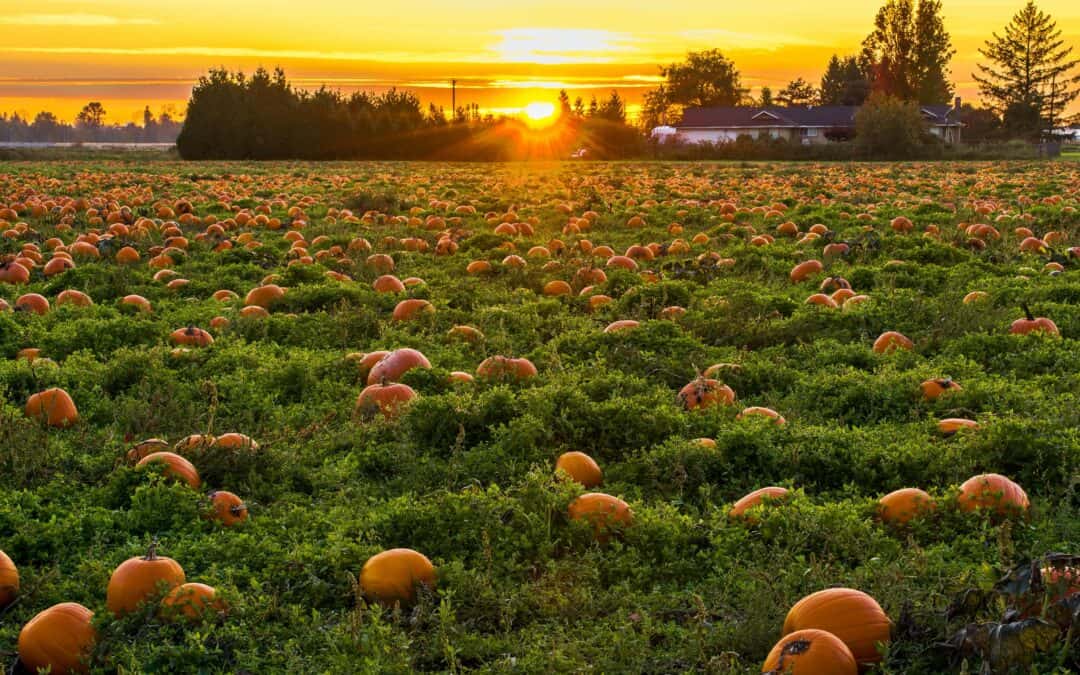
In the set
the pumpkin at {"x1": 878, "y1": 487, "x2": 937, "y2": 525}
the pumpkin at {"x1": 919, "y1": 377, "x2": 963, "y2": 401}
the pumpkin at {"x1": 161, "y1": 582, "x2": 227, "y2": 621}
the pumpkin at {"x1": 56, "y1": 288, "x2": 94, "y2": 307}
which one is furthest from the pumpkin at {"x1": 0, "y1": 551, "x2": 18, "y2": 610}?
the pumpkin at {"x1": 56, "y1": 288, "x2": 94, "y2": 307}

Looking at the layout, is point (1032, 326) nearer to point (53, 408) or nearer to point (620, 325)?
point (620, 325)

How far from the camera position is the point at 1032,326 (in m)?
7.50

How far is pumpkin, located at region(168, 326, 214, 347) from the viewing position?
756 centimetres

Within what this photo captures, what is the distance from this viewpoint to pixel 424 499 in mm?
4746

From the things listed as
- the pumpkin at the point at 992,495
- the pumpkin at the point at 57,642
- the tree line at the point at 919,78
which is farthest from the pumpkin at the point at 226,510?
the tree line at the point at 919,78

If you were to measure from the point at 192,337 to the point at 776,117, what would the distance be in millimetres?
96416

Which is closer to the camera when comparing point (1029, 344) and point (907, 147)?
point (1029, 344)

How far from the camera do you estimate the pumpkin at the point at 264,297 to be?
9.15 metres

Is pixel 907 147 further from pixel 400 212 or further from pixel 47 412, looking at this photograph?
pixel 47 412

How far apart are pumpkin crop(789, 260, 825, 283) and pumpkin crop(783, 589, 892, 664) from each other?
697cm

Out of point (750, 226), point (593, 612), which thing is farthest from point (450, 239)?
point (593, 612)

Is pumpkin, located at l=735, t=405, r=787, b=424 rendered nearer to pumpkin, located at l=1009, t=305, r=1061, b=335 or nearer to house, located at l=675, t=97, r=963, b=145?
pumpkin, located at l=1009, t=305, r=1061, b=335

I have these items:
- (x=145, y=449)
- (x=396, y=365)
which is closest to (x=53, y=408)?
(x=145, y=449)

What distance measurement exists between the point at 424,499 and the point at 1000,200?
16.5 metres
